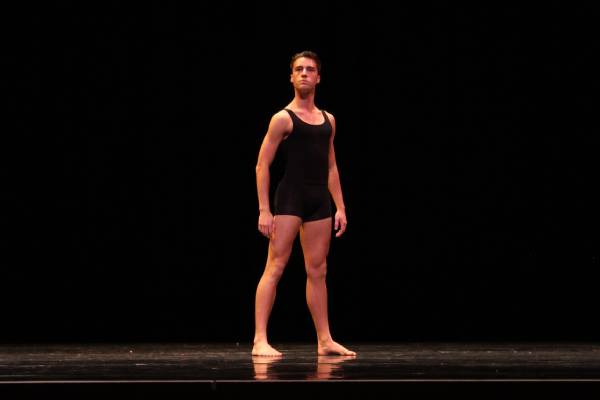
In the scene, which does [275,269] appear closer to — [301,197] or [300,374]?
[301,197]

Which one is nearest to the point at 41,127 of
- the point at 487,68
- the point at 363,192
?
the point at 363,192

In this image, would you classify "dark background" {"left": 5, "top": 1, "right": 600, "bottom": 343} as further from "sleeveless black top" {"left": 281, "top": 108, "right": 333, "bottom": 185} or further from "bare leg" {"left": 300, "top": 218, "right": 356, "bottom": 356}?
"sleeveless black top" {"left": 281, "top": 108, "right": 333, "bottom": 185}

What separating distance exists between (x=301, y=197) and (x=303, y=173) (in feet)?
0.33

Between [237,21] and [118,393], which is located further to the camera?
[237,21]

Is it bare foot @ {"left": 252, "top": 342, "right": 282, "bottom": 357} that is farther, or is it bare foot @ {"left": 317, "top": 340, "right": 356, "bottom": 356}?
bare foot @ {"left": 317, "top": 340, "right": 356, "bottom": 356}

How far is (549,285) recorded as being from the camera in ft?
21.6

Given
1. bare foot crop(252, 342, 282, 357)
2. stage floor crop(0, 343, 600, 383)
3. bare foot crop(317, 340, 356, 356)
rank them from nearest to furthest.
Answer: stage floor crop(0, 343, 600, 383)
bare foot crop(252, 342, 282, 357)
bare foot crop(317, 340, 356, 356)

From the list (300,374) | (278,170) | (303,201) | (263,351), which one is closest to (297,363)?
(263,351)

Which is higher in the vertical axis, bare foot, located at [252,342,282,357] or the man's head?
the man's head

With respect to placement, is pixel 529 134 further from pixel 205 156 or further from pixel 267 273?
pixel 267 273

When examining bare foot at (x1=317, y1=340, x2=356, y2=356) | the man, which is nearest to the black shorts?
A: the man

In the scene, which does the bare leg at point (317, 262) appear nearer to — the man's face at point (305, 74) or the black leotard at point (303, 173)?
the black leotard at point (303, 173)

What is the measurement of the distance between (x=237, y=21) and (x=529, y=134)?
1863 millimetres

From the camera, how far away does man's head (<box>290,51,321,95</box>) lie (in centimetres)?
466
